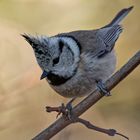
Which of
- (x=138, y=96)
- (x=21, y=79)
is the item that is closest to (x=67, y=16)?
(x=138, y=96)

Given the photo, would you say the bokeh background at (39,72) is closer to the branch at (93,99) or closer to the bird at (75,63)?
the bird at (75,63)

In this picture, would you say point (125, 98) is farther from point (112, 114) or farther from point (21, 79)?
point (21, 79)

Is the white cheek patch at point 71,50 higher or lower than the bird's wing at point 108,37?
lower

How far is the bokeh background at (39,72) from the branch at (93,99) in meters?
1.02

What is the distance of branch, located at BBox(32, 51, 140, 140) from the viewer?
134 centimetres

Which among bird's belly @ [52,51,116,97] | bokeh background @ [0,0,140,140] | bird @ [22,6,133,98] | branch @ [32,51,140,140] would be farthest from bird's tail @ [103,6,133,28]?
branch @ [32,51,140,140]

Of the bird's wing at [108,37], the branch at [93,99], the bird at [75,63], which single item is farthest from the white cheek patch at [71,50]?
the branch at [93,99]

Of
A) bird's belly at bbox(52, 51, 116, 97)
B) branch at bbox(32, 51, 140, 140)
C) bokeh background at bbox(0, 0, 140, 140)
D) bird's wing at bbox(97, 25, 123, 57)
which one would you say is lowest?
branch at bbox(32, 51, 140, 140)

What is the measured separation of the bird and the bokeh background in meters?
0.37

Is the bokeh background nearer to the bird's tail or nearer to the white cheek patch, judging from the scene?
the white cheek patch

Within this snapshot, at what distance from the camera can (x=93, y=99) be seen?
141 cm

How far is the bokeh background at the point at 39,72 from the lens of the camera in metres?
2.74

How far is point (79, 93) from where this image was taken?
217 centimetres

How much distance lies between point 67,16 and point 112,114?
0.78m
